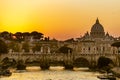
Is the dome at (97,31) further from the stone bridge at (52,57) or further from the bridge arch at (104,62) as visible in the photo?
the bridge arch at (104,62)

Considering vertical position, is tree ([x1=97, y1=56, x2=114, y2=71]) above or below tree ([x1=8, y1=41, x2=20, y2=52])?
below

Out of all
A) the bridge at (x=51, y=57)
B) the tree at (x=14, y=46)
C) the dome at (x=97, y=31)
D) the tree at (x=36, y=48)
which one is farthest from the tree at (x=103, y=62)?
the dome at (x=97, y=31)

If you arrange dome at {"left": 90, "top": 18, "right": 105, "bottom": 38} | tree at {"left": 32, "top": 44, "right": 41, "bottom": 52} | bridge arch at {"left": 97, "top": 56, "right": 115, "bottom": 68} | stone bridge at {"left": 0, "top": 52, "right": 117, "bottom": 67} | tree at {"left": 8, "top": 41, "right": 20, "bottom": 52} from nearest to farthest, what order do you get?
bridge arch at {"left": 97, "top": 56, "right": 115, "bottom": 68} → stone bridge at {"left": 0, "top": 52, "right": 117, "bottom": 67} → tree at {"left": 8, "top": 41, "right": 20, "bottom": 52} → tree at {"left": 32, "top": 44, "right": 41, "bottom": 52} → dome at {"left": 90, "top": 18, "right": 105, "bottom": 38}

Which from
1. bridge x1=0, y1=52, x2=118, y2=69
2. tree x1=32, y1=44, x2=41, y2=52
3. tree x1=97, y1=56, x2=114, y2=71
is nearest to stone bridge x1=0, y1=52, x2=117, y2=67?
bridge x1=0, y1=52, x2=118, y2=69

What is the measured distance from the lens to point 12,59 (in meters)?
63.3

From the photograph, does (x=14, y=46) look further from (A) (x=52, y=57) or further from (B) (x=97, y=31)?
(B) (x=97, y=31)

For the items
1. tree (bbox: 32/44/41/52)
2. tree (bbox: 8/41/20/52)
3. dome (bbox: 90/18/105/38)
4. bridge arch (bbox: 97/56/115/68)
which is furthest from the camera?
dome (bbox: 90/18/105/38)

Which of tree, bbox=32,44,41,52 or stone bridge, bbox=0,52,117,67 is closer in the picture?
stone bridge, bbox=0,52,117,67

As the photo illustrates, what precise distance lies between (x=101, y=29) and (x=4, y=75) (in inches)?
2732

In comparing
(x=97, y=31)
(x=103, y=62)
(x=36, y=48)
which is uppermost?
(x=97, y=31)

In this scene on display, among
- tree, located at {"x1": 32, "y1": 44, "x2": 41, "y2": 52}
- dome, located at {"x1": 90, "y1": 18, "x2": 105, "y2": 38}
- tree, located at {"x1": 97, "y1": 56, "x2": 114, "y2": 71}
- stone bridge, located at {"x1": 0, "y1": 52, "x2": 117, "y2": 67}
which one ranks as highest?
dome, located at {"x1": 90, "y1": 18, "x2": 105, "y2": 38}

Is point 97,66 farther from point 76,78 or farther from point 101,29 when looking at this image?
point 101,29

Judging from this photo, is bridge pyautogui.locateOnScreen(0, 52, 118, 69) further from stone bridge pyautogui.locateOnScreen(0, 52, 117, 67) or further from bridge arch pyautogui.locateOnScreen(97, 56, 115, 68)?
bridge arch pyautogui.locateOnScreen(97, 56, 115, 68)

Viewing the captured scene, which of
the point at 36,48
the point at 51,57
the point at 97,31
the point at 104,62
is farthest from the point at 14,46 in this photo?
the point at 97,31
